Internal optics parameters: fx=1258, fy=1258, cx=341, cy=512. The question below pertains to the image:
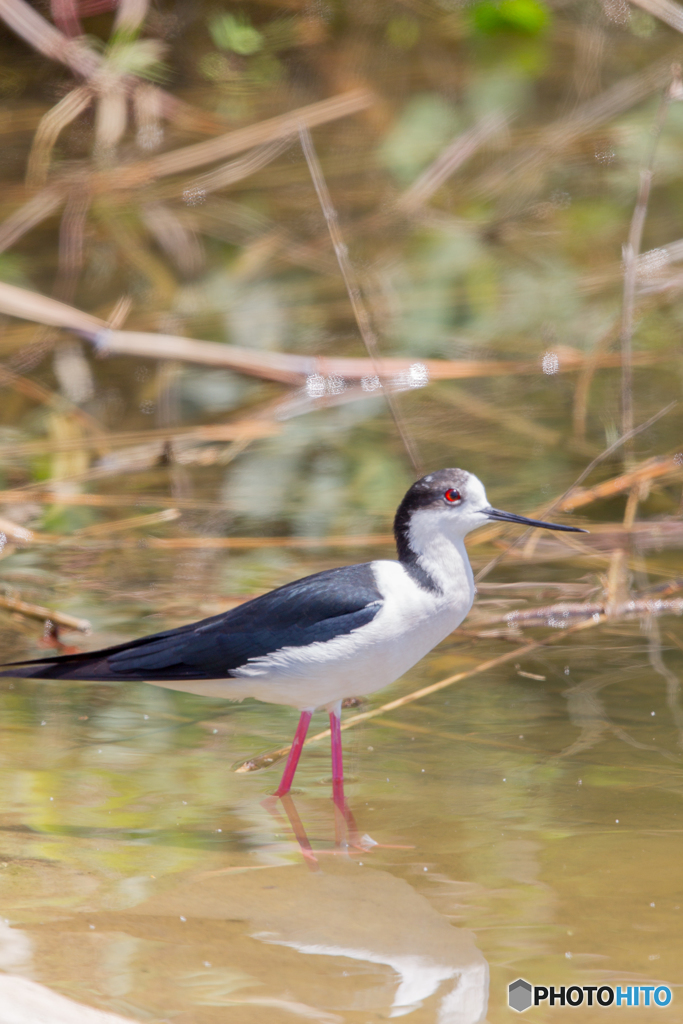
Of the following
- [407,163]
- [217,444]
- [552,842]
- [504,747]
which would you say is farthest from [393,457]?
[407,163]

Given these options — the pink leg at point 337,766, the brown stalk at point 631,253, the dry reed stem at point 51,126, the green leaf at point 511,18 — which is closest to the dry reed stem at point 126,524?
the brown stalk at point 631,253

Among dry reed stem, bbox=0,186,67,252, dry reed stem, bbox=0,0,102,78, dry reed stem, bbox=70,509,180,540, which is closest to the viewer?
dry reed stem, bbox=70,509,180,540

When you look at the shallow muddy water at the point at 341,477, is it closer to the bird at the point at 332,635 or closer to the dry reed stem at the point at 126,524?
the dry reed stem at the point at 126,524

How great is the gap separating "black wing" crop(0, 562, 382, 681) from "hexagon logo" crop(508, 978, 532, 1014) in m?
1.07

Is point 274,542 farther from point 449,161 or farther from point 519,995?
point 449,161

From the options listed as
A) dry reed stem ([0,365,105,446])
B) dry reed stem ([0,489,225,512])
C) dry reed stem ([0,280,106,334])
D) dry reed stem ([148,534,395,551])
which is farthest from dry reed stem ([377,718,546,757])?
dry reed stem ([0,280,106,334])

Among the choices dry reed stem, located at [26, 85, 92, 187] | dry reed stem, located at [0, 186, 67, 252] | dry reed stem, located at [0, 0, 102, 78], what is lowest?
dry reed stem, located at [0, 186, 67, 252]

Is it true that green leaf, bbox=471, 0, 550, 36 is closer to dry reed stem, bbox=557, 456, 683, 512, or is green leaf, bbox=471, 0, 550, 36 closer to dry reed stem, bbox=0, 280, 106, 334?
dry reed stem, bbox=0, 280, 106, 334

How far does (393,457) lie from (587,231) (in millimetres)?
3646

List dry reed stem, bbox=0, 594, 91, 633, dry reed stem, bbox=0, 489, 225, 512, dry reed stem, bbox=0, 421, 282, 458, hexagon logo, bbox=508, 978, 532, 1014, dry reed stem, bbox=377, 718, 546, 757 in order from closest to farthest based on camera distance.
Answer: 1. hexagon logo, bbox=508, 978, 532, 1014
2. dry reed stem, bbox=377, 718, 546, 757
3. dry reed stem, bbox=0, 594, 91, 633
4. dry reed stem, bbox=0, 489, 225, 512
5. dry reed stem, bbox=0, 421, 282, 458

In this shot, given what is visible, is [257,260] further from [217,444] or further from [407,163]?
[217,444]

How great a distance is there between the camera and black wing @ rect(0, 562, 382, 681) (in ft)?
11.3

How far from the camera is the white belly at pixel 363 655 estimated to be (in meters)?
3.40

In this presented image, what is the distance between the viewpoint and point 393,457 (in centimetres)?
625
